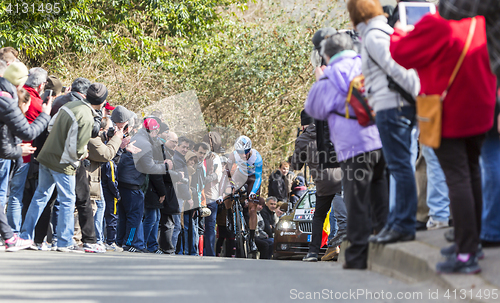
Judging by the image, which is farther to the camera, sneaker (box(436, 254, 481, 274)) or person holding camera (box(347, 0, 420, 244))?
person holding camera (box(347, 0, 420, 244))

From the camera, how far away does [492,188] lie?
4.37m

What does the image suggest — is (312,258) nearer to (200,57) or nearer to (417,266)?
(417,266)

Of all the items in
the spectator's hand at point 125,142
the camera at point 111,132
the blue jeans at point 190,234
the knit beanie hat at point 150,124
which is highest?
the knit beanie hat at point 150,124

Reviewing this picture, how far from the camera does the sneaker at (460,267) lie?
3.60 meters

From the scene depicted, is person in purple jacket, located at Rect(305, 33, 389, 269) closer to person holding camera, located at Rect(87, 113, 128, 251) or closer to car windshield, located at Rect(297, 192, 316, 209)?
person holding camera, located at Rect(87, 113, 128, 251)

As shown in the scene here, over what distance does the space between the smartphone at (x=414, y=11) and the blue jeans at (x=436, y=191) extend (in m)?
1.21

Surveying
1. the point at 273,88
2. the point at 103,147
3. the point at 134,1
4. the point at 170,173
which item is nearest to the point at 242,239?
the point at 170,173

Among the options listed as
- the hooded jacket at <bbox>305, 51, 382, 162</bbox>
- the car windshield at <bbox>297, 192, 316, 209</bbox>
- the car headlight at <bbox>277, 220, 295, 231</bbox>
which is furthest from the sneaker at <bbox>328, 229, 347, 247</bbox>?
the car windshield at <bbox>297, 192, 316, 209</bbox>

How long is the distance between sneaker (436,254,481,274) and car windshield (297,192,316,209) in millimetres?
8177

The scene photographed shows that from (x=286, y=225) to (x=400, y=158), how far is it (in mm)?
7041

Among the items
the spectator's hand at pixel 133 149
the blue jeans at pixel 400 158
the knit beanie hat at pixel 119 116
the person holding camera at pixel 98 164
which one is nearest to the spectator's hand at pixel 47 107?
the person holding camera at pixel 98 164

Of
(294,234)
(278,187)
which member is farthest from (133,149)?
(278,187)

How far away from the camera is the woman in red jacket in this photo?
3688 millimetres

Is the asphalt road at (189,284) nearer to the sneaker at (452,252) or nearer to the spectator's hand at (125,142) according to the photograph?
the sneaker at (452,252)
